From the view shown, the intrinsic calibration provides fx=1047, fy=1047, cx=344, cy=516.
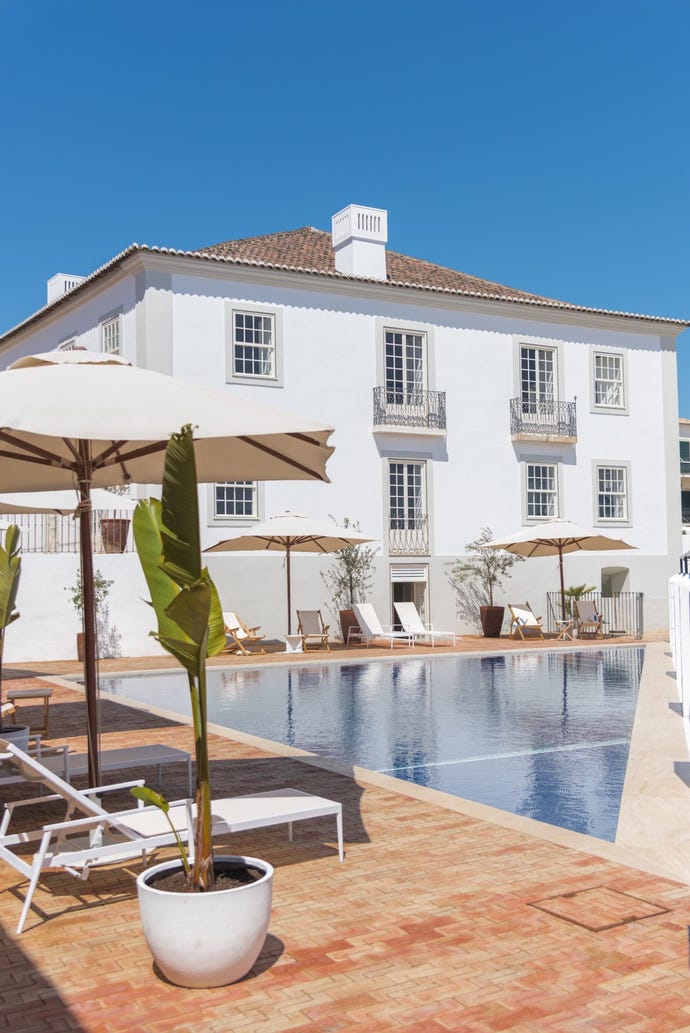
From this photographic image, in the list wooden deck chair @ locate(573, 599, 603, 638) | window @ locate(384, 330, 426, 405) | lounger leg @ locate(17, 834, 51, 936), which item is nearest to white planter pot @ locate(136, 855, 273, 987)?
lounger leg @ locate(17, 834, 51, 936)

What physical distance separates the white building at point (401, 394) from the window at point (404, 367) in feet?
0.17

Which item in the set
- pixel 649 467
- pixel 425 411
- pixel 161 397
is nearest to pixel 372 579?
pixel 425 411

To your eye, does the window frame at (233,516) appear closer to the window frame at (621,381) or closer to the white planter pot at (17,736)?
the window frame at (621,381)

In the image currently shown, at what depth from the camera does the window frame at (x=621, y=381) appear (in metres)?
31.0

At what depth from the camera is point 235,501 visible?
1005 inches

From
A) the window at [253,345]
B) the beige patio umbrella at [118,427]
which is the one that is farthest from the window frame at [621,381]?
the beige patio umbrella at [118,427]

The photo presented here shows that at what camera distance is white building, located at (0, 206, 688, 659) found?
2492 cm

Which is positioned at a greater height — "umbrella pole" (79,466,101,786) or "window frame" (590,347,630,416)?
"window frame" (590,347,630,416)

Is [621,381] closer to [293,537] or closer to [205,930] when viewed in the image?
[293,537]

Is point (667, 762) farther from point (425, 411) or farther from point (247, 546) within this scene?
point (425, 411)

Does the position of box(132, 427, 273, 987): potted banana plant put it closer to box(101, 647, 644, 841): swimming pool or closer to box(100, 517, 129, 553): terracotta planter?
box(101, 647, 644, 841): swimming pool

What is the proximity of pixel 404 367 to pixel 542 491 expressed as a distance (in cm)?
558

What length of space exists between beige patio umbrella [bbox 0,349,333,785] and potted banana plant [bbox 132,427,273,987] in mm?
911

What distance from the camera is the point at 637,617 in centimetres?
2864
